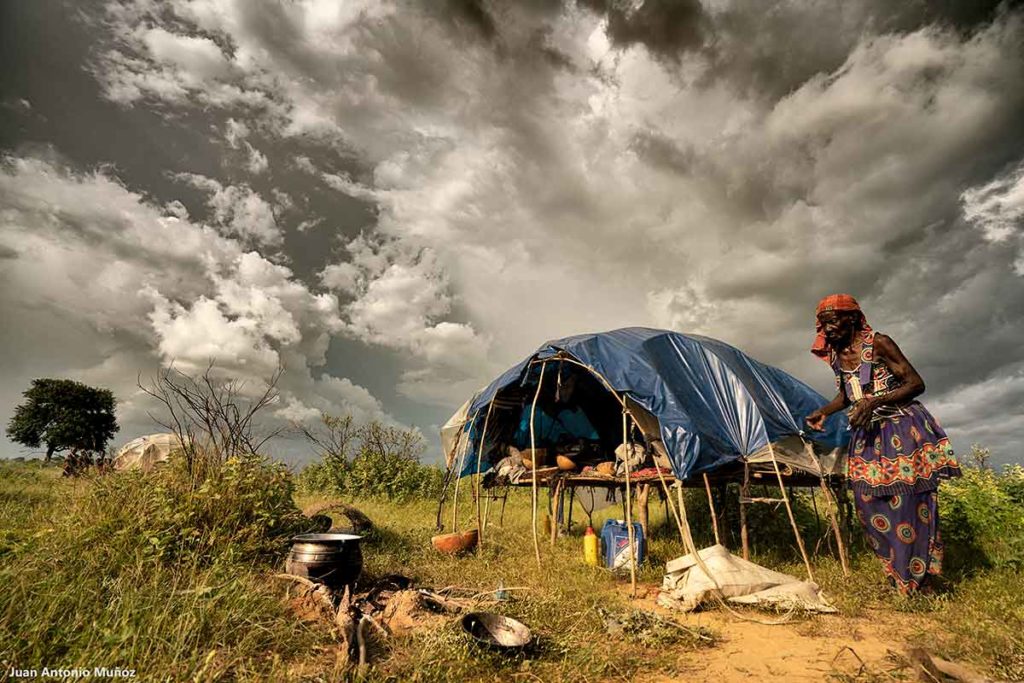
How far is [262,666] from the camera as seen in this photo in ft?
10.6

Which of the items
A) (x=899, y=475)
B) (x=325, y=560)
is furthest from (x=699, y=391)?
(x=325, y=560)

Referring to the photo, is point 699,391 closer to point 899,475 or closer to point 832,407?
point 832,407

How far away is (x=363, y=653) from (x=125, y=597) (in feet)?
5.32

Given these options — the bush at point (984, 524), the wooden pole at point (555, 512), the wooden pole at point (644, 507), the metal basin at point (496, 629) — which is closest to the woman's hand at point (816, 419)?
the wooden pole at point (644, 507)

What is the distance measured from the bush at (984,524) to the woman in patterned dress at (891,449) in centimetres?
171

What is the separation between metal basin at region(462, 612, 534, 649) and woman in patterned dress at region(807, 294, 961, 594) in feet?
12.0

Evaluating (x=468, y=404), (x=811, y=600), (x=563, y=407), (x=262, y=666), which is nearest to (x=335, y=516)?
(x=468, y=404)

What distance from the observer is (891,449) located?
16.4 ft

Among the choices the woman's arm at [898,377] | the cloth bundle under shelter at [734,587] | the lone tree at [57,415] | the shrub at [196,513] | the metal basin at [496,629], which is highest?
the lone tree at [57,415]

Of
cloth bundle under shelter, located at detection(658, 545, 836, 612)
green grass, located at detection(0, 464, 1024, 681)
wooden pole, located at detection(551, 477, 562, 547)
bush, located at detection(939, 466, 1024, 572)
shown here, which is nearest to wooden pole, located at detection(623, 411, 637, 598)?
green grass, located at detection(0, 464, 1024, 681)

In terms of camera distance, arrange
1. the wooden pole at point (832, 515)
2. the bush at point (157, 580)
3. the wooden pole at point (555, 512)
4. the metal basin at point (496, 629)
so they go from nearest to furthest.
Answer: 1. the bush at point (157, 580)
2. the metal basin at point (496, 629)
3. the wooden pole at point (832, 515)
4. the wooden pole at point (555, 512)

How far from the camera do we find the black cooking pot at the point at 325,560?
472cm

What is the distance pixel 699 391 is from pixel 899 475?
2.47 metres

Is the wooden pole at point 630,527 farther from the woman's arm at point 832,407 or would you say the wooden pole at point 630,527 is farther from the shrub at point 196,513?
the shrub at point 196,513
